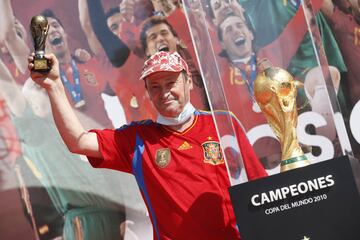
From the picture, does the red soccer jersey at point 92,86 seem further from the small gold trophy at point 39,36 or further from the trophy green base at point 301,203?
the trophy green base at point 301,203

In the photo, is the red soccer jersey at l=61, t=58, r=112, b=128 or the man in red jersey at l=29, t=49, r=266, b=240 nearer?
the man in red jersey at l=29, t=49, r=266, b=240

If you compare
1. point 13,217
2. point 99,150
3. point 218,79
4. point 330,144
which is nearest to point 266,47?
point 218,79

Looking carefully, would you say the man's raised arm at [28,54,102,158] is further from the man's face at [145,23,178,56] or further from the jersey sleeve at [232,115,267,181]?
the man's face at [145,23,178,56]

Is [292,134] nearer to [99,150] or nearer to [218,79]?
[218,79]

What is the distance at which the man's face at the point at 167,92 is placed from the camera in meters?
2.34

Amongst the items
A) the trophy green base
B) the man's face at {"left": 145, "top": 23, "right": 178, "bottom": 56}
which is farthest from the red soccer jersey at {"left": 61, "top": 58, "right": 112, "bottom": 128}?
the trophy green base

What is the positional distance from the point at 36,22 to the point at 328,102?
996mm

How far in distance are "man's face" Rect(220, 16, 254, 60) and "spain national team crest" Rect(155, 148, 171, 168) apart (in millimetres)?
429

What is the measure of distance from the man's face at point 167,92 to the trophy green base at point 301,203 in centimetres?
53

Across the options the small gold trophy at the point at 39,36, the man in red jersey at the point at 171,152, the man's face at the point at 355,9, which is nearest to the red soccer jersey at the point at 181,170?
the man in red jersey at the point at 171,152

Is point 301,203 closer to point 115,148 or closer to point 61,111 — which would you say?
point 115,148

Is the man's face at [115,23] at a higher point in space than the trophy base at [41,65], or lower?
higher

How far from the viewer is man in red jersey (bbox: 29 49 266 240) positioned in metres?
2.24

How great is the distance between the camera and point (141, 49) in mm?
3174
